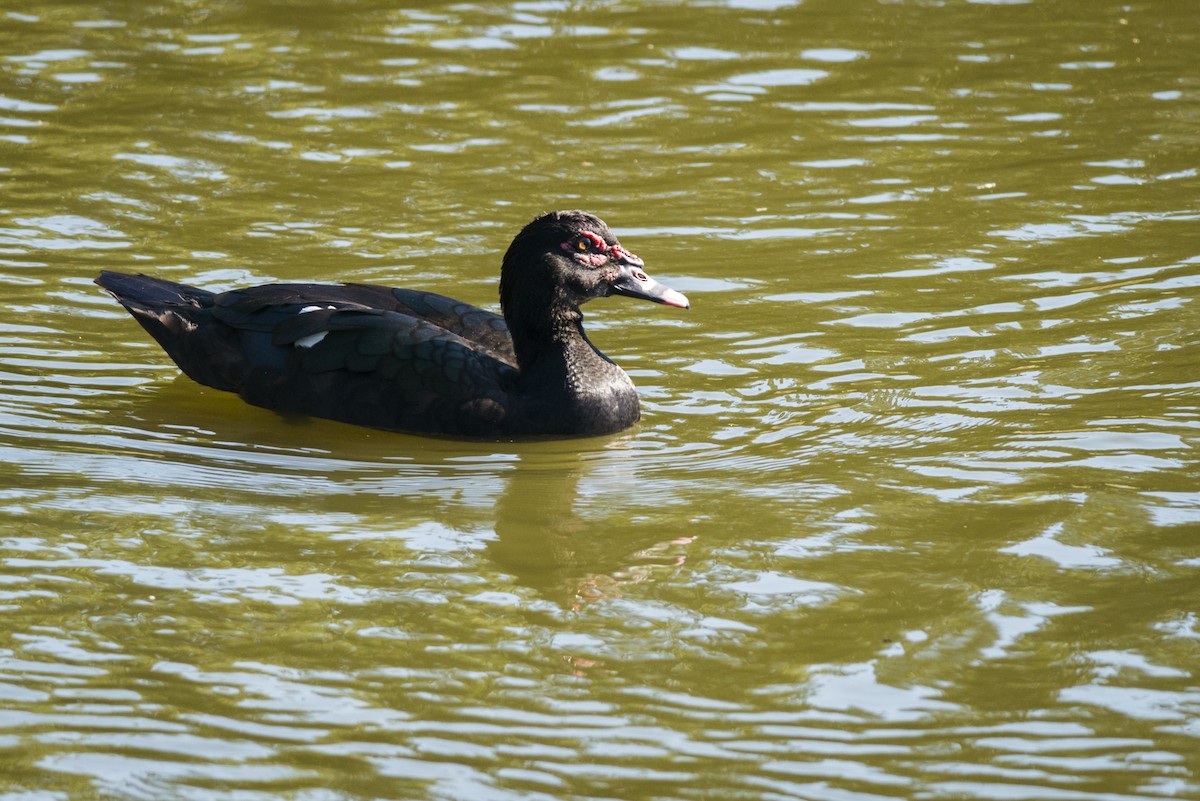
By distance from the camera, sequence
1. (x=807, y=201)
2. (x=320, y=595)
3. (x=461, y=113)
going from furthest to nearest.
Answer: (x=461, y=113) → (x=807, y=201) → (x=320, y=595)

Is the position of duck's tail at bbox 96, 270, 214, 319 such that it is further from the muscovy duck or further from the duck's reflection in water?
the duck's reflection in water

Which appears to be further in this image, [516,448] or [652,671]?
[516,448]

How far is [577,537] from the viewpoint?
23.7ft

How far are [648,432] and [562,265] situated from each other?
99 cm

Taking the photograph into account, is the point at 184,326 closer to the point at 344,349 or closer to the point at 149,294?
the point at 149,294

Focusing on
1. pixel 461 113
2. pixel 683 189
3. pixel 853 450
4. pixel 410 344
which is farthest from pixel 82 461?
pixel 461 113

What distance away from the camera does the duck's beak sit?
8914mm

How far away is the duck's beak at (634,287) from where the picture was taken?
351 inches

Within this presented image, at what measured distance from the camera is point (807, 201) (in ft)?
38.7

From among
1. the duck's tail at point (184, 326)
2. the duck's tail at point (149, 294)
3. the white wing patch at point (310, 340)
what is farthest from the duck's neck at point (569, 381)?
the duck's tail at point (149, 294)

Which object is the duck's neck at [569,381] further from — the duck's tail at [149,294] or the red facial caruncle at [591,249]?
the duck's tail at [149,294]

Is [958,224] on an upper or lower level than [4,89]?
lower

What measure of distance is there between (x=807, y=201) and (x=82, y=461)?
5.73m

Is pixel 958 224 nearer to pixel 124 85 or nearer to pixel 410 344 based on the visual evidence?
pixel 410 344
